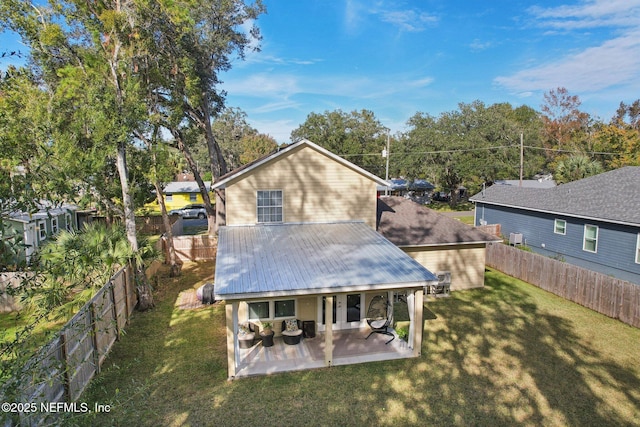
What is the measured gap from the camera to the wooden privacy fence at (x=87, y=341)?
6.18 m

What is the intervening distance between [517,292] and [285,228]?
1090 cm

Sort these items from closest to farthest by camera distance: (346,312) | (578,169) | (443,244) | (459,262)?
(346,312) < (443,244) < (459,262) < (578,169)

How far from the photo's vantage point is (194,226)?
1421 inches

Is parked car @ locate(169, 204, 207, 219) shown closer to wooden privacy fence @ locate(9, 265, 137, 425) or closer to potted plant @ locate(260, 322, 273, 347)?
wooden privacy fence @ locate(9, 265, 137, 425)

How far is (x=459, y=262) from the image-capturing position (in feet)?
57.2

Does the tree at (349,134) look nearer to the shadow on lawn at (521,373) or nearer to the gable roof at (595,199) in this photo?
the gable roof at (595,199)

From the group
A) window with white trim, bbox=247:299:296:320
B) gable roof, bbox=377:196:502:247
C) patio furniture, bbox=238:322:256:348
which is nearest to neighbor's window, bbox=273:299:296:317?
window with white trim, bbox=247:299:296:320

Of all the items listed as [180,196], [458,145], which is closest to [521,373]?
[458,145]

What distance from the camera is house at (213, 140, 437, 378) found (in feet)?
33.4

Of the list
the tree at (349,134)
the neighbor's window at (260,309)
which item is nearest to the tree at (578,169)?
the tree at (349,134)

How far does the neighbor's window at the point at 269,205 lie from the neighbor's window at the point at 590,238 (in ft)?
52.9

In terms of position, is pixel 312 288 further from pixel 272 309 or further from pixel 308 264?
pixel 272 309

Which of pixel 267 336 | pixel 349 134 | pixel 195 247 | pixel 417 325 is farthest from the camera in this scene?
pixel 349 134

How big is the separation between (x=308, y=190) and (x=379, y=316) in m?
5.63
